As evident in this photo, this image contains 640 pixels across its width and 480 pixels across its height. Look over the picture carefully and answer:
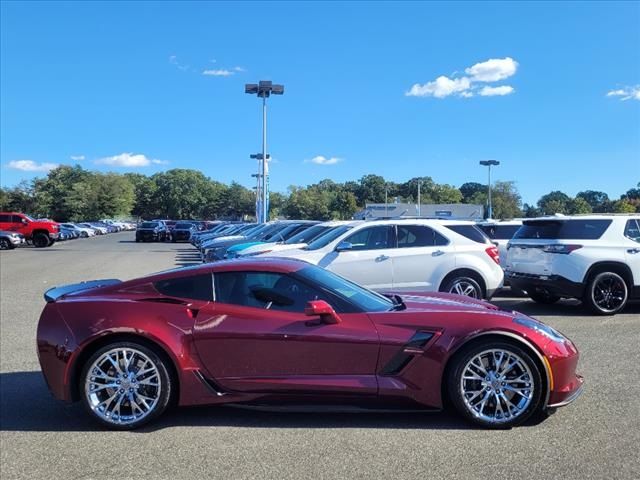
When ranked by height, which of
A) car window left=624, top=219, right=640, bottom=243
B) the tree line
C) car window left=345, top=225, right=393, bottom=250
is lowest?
car window left=345, top=225, right=393, bottom=250

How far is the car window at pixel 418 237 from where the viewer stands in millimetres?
9602

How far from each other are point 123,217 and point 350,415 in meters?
120

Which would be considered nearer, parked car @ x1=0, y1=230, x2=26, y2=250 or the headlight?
the headlight

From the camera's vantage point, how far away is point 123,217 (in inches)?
4594

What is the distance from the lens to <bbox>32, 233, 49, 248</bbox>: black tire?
116 feet

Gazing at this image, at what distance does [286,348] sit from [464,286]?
575 cm

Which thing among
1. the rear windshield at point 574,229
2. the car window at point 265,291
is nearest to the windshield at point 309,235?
the rear windshield at point 574,229

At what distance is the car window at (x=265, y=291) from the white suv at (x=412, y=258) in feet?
15.2

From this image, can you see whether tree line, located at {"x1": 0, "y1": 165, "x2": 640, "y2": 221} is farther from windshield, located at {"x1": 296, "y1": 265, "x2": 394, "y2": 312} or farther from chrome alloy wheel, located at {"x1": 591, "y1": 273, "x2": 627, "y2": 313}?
windshield, located at {"x1": 296, "y1": 265, "x2": 394, "y2": 312}

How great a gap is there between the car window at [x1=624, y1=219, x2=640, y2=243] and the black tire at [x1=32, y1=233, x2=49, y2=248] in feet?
113

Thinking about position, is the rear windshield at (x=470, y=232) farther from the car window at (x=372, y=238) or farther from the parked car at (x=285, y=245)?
the parked car at (x=285, y=245)

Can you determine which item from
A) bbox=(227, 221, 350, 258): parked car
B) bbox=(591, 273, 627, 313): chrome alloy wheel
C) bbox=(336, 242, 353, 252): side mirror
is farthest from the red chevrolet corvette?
bbox=(227, 221, 350, 258): parked car

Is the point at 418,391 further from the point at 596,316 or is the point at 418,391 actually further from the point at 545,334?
the point at 596,316

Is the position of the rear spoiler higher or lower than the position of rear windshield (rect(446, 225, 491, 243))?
lower
